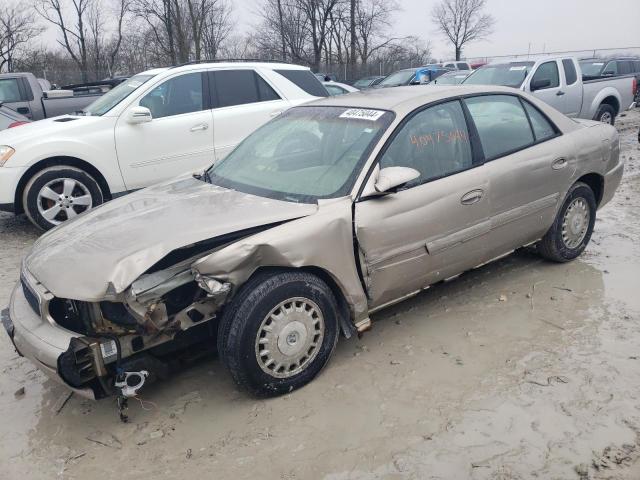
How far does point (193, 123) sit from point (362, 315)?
4251mm

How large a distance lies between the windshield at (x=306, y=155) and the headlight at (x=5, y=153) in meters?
3.06

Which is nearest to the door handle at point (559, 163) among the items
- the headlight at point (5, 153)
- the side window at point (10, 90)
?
the headlight at point (5, 153)

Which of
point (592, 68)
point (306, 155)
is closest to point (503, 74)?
point (592, 68)

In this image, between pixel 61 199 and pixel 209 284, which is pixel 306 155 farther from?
pixel 61 199

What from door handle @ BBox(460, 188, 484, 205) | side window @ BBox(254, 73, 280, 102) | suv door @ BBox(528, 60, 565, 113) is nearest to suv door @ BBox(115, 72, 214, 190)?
side window @ BBox(254, 73, 280, 102)

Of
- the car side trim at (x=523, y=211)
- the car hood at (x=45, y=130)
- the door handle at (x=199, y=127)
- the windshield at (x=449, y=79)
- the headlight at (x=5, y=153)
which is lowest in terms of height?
the car side trim at (x=523, y=211)

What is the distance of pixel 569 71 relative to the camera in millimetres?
11016

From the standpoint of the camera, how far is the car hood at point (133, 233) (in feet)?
9.02

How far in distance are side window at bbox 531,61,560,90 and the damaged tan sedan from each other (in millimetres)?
6761

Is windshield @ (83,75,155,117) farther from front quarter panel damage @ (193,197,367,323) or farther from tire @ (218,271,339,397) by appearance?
tire @ (218,271,339,397)

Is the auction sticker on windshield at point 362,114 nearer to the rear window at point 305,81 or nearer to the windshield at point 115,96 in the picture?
the windshield at point 115,96

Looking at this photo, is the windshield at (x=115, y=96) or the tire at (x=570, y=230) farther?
the windshield at (x=115, y=96)

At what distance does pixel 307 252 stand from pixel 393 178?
0.71 metres

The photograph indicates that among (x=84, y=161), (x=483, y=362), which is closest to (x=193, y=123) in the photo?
(x=84, y=161)
